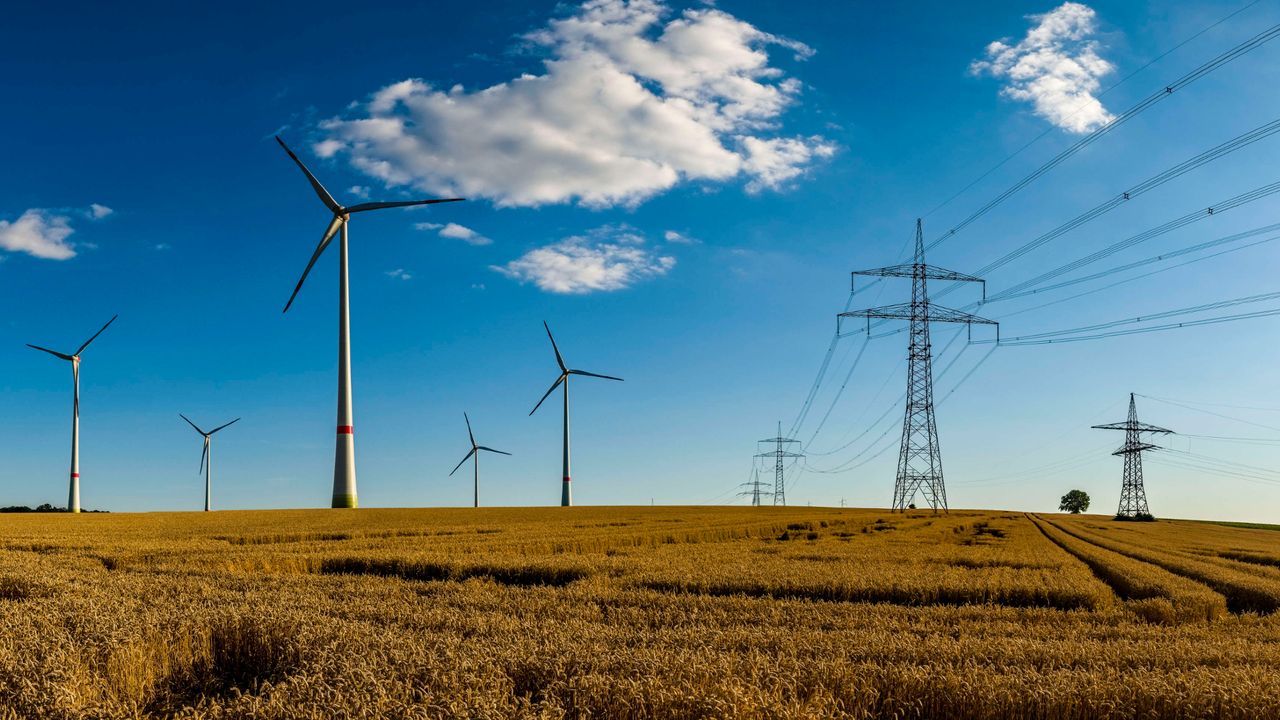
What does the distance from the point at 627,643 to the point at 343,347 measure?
7199 centimetres

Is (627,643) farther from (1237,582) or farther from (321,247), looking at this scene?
(321,247)

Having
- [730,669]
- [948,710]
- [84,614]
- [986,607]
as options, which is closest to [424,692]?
[730,669]

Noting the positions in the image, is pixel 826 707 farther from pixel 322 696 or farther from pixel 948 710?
pixel 322 696

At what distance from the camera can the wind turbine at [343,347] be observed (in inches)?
3100

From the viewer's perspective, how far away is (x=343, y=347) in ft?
257

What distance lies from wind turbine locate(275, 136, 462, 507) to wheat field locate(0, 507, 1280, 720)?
54444mm

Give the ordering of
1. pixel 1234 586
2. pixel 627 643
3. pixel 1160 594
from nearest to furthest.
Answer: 1. pixel 627 643
2. pixel 1160 594
3. pixel 1234 586

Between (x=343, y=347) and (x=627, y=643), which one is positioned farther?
(x=343, y=347)

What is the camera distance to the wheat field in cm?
844

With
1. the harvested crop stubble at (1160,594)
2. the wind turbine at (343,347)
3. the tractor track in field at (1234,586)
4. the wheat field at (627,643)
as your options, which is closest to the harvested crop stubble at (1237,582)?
the tractor track in field at (1234,586)

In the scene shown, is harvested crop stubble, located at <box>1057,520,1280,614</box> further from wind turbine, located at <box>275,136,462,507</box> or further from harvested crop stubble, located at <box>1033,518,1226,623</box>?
wind turbine, located at <box>275,136,462,507</box>

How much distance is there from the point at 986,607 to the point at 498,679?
13.6 meters

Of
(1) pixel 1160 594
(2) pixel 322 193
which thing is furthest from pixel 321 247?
(1) pixel 1160 594

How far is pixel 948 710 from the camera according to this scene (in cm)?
896
